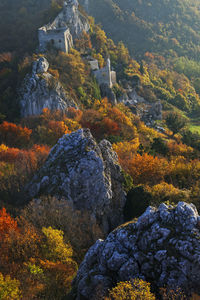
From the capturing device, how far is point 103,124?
4597 cm

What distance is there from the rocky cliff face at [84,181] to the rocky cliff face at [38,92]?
76.3 feet

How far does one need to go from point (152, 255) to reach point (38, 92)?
38817mm

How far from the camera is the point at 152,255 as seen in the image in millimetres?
11492

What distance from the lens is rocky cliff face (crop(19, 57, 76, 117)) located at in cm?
4428

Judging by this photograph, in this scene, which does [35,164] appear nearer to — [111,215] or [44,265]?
[111,215]

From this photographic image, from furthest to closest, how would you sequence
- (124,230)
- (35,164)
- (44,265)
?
(35,164) → (44,265) → (124,230)

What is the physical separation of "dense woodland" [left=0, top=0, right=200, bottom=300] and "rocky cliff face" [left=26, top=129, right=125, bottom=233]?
1.36 meters

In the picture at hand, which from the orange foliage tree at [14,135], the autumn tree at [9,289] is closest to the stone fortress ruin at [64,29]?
the orange foliage tree at [14,135]

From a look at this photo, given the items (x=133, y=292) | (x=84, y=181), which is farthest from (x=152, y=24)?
(x=133, y=292)

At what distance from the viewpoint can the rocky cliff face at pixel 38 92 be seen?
44.3m

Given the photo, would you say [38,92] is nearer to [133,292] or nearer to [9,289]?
[9,289]

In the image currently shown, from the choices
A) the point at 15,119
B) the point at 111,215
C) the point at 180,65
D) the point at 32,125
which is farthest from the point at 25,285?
the point at 180,65

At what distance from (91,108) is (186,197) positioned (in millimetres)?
33939

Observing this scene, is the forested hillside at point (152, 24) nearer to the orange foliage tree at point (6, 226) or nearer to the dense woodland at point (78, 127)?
the dense woodland at point (78, 127)
